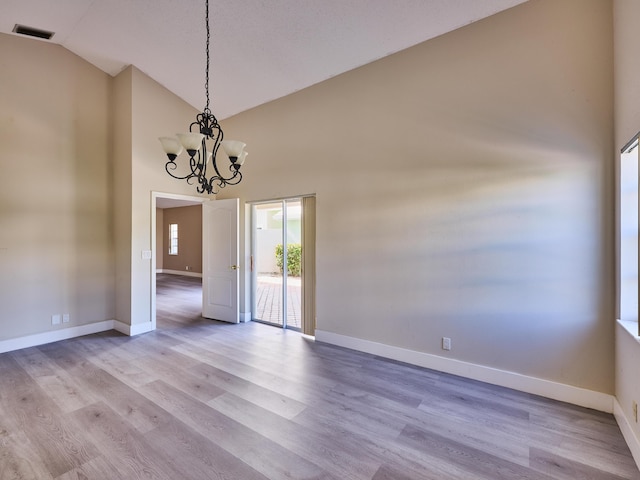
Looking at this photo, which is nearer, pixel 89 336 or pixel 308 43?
pixel 308 43

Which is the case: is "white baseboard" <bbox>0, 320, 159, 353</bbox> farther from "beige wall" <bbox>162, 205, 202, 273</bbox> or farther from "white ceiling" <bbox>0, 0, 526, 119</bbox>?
"beige wall" <bbox>162, 205, 202, 273</bbox>

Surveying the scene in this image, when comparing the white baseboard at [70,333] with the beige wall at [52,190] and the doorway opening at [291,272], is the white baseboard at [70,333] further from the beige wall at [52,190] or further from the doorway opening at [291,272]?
the doorway opening at [291,272]

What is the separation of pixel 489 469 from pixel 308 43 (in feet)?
14.0

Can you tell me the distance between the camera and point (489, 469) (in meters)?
1.86

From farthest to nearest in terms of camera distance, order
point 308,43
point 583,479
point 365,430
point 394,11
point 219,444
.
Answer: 1. point 308,43
2. point 394,11
3. point 365,430
4. point 219,444
5. point 583,479

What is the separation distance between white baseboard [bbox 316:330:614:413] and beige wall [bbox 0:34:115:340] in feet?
13.0

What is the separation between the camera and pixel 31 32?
382cm

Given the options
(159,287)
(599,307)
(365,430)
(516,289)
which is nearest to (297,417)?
(365,430)

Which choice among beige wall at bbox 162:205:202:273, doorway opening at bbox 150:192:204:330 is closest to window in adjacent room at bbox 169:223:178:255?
doorway opening at bbox 150:192:204:330

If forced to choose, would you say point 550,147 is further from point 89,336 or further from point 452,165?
point 89,336

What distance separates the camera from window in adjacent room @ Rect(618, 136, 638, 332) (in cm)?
224

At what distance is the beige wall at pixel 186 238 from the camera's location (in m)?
10.9

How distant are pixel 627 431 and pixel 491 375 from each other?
3.17 ft

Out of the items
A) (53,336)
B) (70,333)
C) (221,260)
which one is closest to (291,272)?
(221,260)
